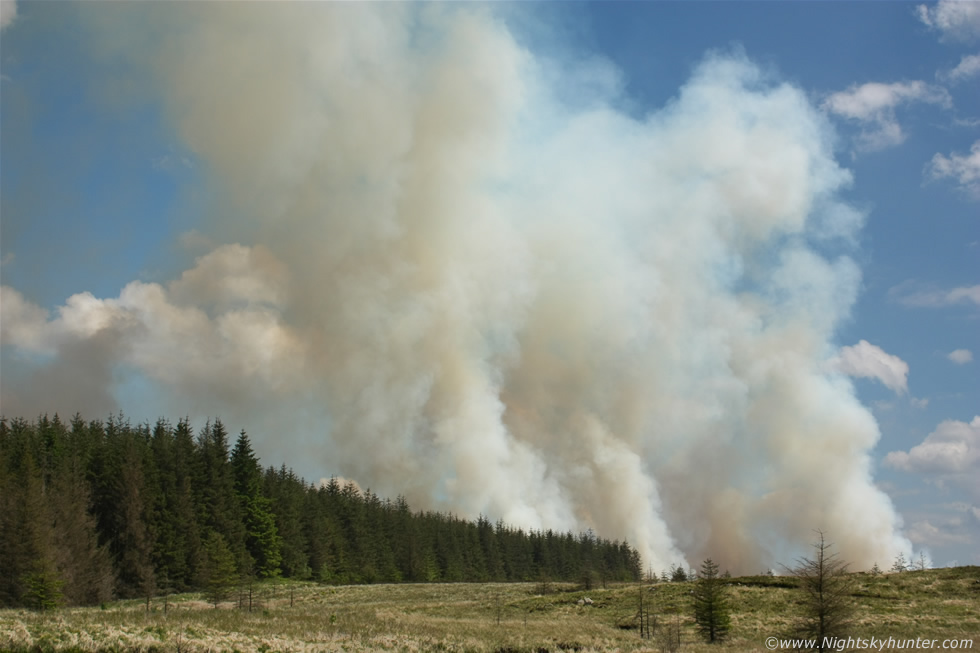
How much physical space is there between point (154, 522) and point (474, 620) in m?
40.6

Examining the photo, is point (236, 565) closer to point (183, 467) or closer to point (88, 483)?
point (183, 467)

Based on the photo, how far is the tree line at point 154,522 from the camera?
56.7m

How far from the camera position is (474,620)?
55.2 metres

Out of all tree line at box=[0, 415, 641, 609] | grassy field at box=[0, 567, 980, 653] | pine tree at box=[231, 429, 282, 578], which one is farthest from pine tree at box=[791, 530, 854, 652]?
pine tree at box=[231, 429, 282, 578]

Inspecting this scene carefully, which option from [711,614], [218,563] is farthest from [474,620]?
[218,563]

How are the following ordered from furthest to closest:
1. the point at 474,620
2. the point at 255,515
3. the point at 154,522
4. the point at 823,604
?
the point at 255,515 → the point at 154,522 → the point at 474,620 → the point at 823,604

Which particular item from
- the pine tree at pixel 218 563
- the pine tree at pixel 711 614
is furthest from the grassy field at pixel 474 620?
the pine tree at pixel 218 563

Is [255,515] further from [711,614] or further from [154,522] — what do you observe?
[711,614]

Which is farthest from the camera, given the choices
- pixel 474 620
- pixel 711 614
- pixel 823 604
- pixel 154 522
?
pixel 154 522

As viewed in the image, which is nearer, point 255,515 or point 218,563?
point 218,563

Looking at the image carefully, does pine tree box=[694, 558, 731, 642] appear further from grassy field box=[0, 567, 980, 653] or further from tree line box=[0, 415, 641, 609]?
tree line box=[0, 415, 641, 609]

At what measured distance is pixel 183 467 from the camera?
82562mm

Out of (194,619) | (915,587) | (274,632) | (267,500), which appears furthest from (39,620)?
(915,587)

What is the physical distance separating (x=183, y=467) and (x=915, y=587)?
83633 millimetres
